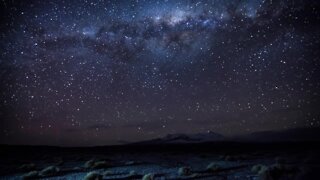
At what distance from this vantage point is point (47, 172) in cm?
2002

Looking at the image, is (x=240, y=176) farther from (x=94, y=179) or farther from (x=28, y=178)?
(x=28, y=178)

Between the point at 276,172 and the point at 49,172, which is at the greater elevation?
the point at 49,172

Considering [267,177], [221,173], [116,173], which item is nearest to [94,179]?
[116,173]

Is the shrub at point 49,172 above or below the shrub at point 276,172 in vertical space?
above

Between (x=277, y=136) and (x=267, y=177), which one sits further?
(x=277, y=136)

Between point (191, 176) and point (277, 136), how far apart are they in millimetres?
190088

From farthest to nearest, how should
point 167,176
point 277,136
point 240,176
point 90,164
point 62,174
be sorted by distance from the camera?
point 277,136 → point 90,164 → point 62,174 → point 167,176 → point 240,176

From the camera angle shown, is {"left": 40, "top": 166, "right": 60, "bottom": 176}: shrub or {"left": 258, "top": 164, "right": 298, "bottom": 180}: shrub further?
{"left": 40, "top": 166, "right": 60, "bottom": 176}: shrub

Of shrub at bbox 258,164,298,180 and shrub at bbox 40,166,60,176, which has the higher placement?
shrub at bbox 40,166,60,176

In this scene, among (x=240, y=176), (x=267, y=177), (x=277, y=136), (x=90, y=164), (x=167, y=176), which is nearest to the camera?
(x=267, y=177)

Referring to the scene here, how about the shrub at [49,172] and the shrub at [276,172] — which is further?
the shrub at [49,172]

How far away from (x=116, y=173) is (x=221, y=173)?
6147 mm

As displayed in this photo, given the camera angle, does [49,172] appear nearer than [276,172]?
No

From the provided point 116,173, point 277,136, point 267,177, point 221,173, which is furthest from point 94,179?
point 277,136
